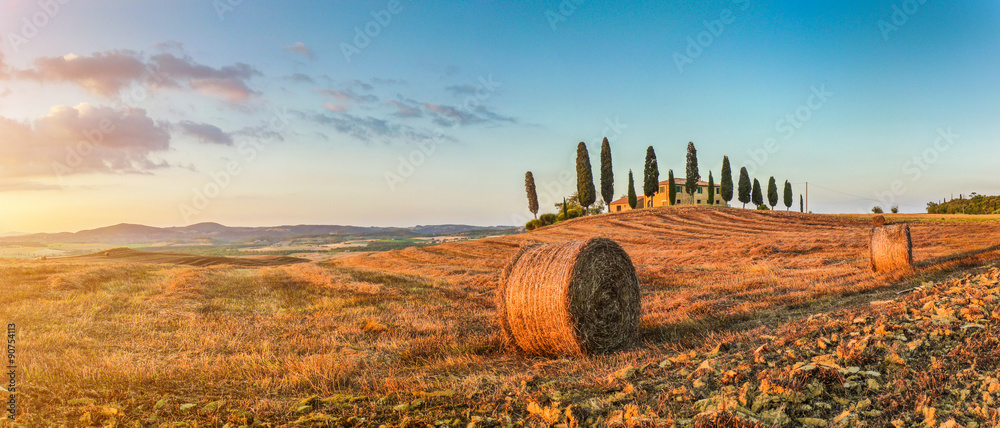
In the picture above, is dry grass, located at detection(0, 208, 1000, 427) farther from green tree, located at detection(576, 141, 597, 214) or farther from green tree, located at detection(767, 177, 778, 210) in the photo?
green tree, located at detection(767, 177, 778, 210)

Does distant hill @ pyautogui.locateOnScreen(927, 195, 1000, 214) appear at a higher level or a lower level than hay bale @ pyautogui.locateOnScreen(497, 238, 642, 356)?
higher

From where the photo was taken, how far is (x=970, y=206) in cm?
6981

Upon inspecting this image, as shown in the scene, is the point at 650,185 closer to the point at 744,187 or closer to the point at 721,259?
the point at 744,187

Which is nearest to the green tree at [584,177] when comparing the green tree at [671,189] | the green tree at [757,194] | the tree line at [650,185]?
the tree line at [650,185]

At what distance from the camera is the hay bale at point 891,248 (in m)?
13.9

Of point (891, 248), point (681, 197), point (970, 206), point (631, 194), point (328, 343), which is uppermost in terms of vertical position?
point (631, 194)

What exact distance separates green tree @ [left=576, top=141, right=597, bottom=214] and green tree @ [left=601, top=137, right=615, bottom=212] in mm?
1822

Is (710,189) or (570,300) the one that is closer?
(570,300)

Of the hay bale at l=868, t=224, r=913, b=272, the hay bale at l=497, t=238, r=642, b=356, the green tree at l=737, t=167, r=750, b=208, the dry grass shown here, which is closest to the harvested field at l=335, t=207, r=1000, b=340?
the dry grass

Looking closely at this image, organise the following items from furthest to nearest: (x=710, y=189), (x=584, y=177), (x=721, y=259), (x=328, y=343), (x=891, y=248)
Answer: (x=710, y=189) → (x=584, y=177) → (x=721, y=259) → (x=891, y=248) → (x=328, y=343)

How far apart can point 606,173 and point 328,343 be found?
5630 cm

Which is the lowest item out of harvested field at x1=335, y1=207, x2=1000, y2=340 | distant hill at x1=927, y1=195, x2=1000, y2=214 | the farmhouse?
harvested field at x1=335, y1=207, x2=1000, y2=340

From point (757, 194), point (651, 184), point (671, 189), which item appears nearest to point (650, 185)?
point (651, 184)

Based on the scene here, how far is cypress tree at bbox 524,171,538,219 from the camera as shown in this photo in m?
63.9
